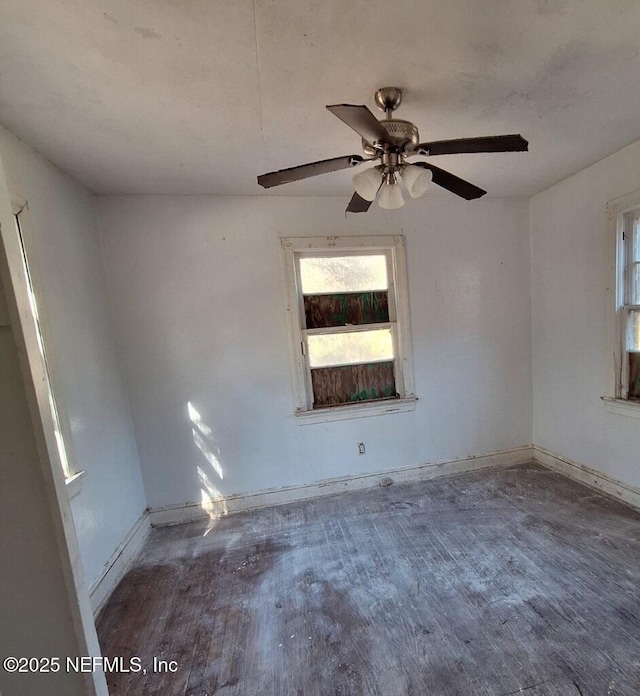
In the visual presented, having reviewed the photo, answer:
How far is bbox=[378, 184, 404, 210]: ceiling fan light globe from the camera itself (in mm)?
1449

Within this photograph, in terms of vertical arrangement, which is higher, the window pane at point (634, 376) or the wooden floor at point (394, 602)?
the window pane at point (634, 376)

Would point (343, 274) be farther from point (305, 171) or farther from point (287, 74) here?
point (287, 74)

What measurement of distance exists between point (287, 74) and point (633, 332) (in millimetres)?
2826

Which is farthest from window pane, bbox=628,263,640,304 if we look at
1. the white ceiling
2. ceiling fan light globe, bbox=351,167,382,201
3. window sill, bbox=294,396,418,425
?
ceiling fan light globe, bbox=351,167,382,201

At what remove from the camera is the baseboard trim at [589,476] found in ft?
7.57

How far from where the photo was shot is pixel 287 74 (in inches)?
51.3

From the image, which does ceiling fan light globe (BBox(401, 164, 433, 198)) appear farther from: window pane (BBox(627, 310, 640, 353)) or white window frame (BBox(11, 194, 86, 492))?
window pane (BBox(627, 310, 640, 353))

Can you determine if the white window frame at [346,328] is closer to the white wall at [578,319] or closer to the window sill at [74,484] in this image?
the white wall at [578,319]

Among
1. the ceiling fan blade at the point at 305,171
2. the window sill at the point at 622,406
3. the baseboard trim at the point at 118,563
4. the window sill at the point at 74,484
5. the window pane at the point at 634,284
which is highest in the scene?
the ceiling fan blade at the point at 305,171

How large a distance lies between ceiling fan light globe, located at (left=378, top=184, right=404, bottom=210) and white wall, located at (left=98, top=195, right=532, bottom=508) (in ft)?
3.93

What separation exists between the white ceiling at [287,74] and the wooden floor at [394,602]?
2478 mm

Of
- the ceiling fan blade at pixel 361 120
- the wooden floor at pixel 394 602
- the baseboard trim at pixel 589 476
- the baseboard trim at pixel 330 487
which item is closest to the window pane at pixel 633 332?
the baseboard trim at pixel 589 476

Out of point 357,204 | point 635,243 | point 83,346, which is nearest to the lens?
point 357,204

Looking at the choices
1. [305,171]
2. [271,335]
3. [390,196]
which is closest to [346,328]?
[271,335]
